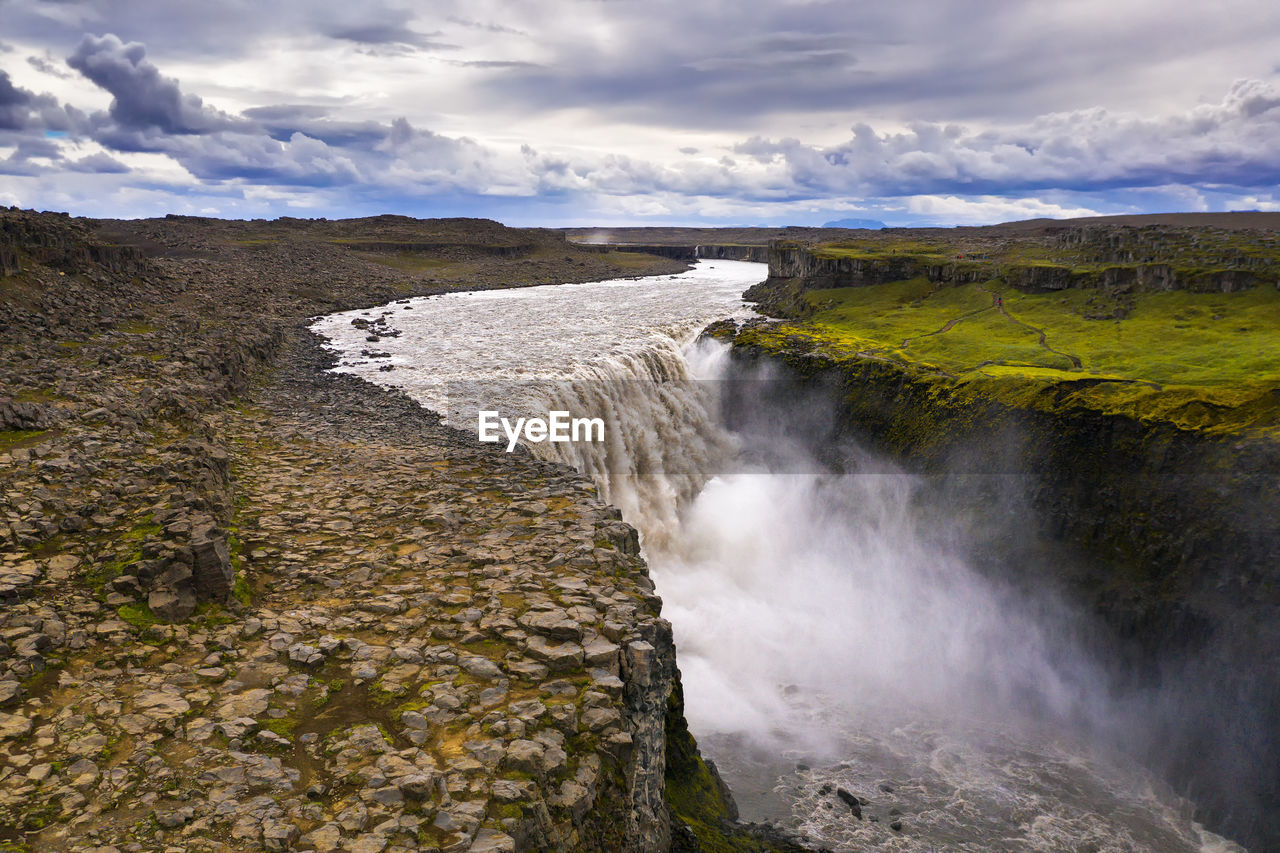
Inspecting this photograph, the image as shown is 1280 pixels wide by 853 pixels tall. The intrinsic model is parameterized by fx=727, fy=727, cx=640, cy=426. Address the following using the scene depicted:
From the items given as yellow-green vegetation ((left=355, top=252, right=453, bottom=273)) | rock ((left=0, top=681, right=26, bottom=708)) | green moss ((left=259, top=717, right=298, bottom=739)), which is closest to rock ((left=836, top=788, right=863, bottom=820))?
green moss ((left=259, top=717, right=298, bottom=739))

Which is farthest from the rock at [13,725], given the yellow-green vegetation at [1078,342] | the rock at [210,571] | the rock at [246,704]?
the yellow-green vegetation at [1078,342]

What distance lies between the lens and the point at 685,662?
100 feet

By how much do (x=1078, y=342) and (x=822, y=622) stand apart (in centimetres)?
2892

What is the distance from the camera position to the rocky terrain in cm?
981

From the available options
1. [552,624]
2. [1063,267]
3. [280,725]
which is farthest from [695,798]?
[1063,267]

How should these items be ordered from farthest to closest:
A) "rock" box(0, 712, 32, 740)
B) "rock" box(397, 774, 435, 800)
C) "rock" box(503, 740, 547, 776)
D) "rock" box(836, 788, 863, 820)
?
"rock" box(836, 788, 863, 820) → "rock" box(503, 740, 547, 776) → "rock" box(0, 712, 32, 740) → "rock" box(397, 774, 435, 800)

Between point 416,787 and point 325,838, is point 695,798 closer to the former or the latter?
point 416,787

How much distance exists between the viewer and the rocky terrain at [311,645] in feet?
32.2

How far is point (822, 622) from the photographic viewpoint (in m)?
36.9

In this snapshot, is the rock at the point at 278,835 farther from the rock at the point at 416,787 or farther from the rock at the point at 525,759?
the rock at the point at 525,759

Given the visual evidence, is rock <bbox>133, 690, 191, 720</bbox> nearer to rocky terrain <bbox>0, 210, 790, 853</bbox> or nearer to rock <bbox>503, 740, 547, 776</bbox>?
rocky terrain <bbox>0, 210, 790, 853</bbox>

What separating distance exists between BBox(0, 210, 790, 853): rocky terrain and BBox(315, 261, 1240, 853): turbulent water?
7.47m

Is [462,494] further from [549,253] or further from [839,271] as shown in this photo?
[549,253]

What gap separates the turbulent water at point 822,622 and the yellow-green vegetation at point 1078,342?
8.08 meters
